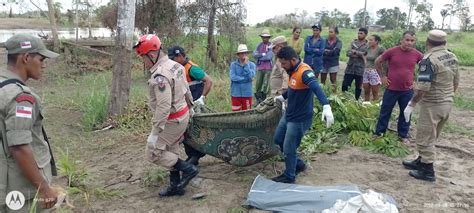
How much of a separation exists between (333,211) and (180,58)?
247cm

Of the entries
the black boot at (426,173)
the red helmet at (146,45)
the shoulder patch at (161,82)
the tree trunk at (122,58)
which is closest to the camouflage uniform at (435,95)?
the black boot at (426,173)

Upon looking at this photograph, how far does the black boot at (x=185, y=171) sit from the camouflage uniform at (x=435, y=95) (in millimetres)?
2592

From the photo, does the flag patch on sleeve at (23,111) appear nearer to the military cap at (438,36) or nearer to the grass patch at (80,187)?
the grass patch at (80,187)

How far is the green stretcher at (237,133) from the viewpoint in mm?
4340

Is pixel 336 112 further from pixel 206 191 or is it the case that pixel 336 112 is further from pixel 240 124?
pixel 206 191

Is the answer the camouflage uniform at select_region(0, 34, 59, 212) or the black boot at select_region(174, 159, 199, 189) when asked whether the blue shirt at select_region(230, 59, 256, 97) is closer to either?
the black boot at select_region(174, 159, 199, 189)

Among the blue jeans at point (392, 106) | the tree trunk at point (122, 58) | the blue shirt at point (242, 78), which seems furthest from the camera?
the tree trunk at point (122, 58)

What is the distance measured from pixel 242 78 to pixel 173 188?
279 centimetres

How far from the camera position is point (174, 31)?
12602mm

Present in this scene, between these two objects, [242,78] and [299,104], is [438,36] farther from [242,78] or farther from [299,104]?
[242,78]

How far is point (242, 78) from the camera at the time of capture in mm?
6508

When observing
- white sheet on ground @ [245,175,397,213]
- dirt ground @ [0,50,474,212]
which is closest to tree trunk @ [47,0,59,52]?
dirt ground @ [0,50,474,212]

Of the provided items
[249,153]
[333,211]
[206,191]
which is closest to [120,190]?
[206,191]

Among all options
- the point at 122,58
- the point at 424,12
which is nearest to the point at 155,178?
the point at 122,58
